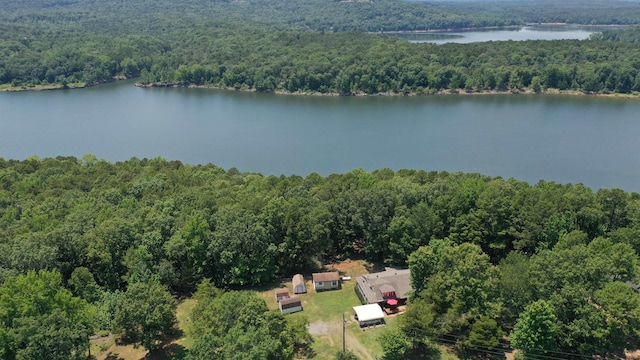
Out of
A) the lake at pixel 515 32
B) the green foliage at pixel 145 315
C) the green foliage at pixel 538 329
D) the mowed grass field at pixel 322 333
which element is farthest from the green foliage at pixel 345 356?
the lake at pixel 515 32

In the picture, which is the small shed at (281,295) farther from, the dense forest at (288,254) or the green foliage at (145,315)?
the green foliage at (145,315)

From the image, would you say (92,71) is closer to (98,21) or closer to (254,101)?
(254,101)

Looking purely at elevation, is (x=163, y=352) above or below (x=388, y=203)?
below

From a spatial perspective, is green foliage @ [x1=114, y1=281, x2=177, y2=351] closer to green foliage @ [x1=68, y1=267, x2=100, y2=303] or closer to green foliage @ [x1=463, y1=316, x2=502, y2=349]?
green foliage @ [x1=68, y1=267, x2=100, y2=303]

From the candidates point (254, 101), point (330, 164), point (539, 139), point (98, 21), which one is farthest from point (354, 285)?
point (98, 21)

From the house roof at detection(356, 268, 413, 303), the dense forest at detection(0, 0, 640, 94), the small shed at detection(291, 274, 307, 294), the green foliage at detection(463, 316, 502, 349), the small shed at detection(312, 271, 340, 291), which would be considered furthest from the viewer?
the dense forest at detection(0, 0, 640, 94)

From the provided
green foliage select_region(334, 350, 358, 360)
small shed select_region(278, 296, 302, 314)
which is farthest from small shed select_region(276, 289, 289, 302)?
green foliage select_region(334, 350, 358, 360)

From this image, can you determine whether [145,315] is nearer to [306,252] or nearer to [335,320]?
[335,320]
